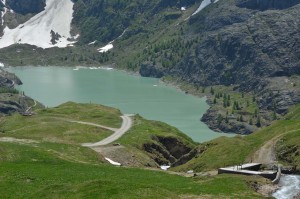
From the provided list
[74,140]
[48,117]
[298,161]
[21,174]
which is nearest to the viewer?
[21,174]

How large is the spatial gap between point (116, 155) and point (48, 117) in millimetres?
50970

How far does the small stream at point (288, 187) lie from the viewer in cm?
5088

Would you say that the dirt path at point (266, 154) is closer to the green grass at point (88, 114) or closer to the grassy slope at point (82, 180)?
the grassy slope at point (82, 180)

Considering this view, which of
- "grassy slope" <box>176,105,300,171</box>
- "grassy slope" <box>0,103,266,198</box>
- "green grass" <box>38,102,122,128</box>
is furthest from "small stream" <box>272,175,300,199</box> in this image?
"green grass" <box>38,102,122,128</box>

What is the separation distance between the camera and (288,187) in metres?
54.1

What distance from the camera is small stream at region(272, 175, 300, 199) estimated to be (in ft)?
167

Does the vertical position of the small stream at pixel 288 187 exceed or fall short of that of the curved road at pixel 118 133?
it exceeds it

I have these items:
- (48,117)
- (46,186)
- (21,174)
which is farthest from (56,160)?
(48,117)

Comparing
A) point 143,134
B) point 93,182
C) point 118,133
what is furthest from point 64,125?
point 93,182

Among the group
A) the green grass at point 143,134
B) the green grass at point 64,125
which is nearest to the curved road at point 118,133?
the green grass at point 143,134

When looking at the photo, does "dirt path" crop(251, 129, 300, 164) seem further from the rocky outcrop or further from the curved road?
the curved road

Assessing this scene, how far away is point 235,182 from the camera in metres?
52.8

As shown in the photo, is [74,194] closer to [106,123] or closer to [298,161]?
[298,161]

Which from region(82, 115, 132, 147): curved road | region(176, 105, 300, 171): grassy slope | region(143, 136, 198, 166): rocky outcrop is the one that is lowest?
region(143, 136, 198, 166): rocky outcrop
